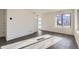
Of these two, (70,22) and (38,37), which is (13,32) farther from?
(70,22)

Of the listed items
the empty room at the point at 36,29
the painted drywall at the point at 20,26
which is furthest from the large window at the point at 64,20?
the painted drywall at the point at 20,26

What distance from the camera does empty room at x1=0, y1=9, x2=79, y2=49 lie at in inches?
74.8

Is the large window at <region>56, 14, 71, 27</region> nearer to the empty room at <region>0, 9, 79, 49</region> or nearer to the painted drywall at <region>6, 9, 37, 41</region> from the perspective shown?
the empty room at <region>0, 9, 79, 49</region>

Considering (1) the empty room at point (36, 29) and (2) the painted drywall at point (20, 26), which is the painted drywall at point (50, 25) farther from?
(2) the painted drywall at point (20, 26)

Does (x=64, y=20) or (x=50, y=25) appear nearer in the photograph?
(x=64, y=20)

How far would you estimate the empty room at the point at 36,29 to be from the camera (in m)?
1.90

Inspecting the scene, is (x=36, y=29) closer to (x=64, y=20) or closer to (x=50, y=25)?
(x=50, y=25)

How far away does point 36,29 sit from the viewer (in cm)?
208

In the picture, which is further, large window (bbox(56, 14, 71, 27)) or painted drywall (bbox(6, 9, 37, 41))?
painted drywall (bbox(6, 9, 37, 41))

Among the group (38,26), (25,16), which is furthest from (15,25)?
(38,26)

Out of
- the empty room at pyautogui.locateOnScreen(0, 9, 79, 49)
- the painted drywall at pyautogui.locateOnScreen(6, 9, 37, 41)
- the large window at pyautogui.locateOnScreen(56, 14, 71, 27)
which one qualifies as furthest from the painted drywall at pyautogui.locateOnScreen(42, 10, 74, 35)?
the painted drywall at pyautogui.locateOnScreen(6, 9, 37, 41)

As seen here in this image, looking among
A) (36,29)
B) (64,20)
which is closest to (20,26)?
(36,29)

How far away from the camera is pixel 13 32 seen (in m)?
1.98
